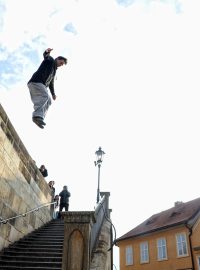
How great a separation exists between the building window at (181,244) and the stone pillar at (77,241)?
830 inches

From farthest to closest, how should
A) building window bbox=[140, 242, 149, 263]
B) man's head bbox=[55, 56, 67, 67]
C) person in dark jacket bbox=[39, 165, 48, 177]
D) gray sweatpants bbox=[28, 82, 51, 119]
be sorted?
building window bbox=[140, 242, 149, 263] < person in dark jacket bbox=[39, 165, 48, 177] < man's head bbox=[55, 56, 67, 67] < gray sweatpants bbox=[28, 82, 51, 119]

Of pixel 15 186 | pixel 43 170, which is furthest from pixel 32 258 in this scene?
pixel 43 170

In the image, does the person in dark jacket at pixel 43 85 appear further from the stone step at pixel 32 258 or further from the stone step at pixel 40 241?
the stone step at pixel 40 241

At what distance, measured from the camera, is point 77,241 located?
17.0 feet

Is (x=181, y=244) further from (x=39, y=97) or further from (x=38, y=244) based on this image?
(x=39, y=97)

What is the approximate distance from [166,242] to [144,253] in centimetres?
329

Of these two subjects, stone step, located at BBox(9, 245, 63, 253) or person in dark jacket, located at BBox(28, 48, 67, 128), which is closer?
person in dark jacket, located at BBox(28, 48, 67, 128)

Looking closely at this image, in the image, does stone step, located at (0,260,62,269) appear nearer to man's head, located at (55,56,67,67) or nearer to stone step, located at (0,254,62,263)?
stone step, located at (0,254,62,263)

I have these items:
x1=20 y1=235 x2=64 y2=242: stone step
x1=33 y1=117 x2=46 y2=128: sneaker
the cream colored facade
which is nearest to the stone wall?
x1=20 y1=235 x2=64 y2=242: stone step

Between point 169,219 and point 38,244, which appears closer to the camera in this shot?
point 38,244

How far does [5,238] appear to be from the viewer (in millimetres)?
7996

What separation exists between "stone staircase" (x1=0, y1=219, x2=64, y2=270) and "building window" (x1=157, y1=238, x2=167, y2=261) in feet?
62.7

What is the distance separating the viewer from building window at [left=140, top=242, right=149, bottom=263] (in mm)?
27678

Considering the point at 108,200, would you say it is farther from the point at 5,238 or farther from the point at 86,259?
the point at 86,259
